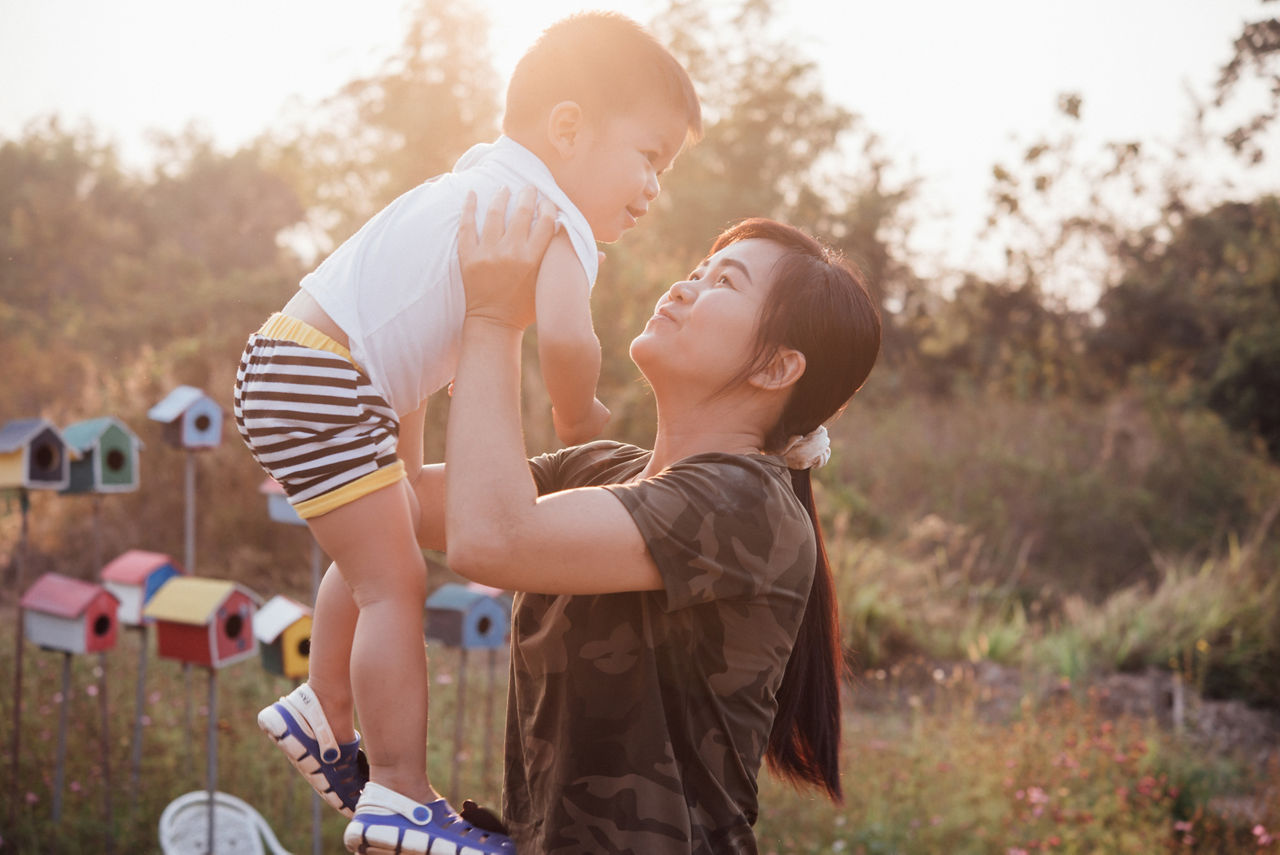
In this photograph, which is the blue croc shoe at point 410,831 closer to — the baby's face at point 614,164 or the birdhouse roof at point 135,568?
the baby's face at point 614,164

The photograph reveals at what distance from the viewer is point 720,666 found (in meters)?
1.40

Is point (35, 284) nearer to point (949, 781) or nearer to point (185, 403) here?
point (185, 403)

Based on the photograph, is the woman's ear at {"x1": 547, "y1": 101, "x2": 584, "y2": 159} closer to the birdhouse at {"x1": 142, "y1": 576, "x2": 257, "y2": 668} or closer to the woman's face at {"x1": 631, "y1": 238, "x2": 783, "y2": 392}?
the woman's face at {"x1": 631, "y1": 238, "x2": 783, "y2": 392}

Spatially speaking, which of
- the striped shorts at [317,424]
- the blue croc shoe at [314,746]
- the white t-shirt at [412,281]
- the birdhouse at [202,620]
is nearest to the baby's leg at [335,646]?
the blue croc shoe at [314,746]

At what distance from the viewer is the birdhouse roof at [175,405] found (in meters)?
3.74

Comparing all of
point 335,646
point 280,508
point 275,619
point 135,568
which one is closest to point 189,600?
point 275,619

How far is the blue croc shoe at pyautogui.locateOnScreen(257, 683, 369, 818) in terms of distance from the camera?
5.21ft

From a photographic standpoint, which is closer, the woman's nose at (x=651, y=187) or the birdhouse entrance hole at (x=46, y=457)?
the woman's nose at (x=651, y=187)

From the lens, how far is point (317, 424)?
4.97ft

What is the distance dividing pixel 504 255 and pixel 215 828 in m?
3.04

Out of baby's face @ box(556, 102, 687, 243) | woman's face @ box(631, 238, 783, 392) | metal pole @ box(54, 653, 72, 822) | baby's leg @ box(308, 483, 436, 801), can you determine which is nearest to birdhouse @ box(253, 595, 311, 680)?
metal pole @ box(54, 653, 72, 822)

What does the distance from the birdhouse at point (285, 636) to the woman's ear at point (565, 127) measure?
2.25 meters

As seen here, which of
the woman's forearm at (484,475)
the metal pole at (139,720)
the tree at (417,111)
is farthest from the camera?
the tree at (417,111)

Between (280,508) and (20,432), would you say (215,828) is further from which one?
(20,432)
